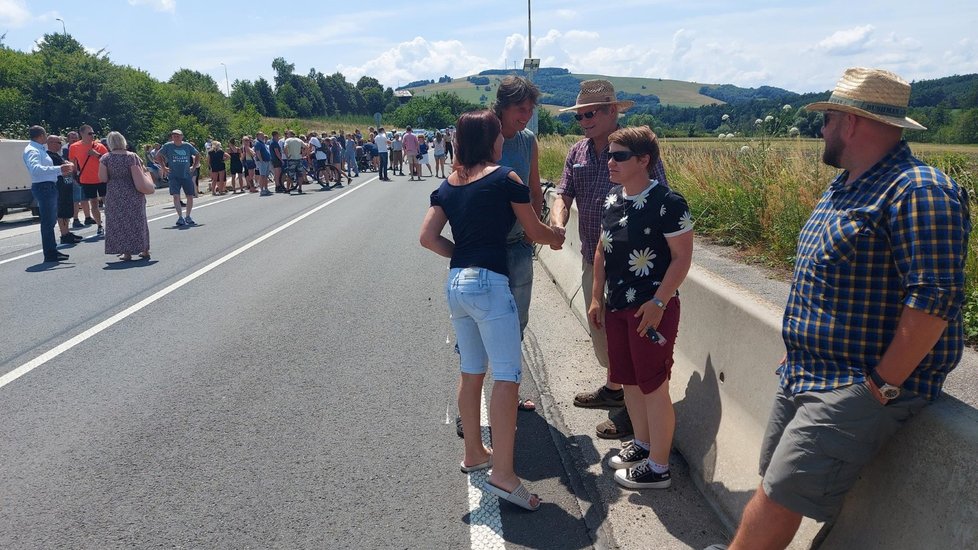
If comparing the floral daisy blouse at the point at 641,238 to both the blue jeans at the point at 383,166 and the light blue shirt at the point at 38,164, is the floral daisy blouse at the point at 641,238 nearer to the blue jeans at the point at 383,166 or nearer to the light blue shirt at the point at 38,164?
the light blue shirt at the point at 38,164

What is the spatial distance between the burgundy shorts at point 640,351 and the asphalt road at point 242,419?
27.7 inches

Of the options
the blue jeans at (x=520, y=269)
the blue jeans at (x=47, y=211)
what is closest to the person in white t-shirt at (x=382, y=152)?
the blue jeans at (x=47, y=211)

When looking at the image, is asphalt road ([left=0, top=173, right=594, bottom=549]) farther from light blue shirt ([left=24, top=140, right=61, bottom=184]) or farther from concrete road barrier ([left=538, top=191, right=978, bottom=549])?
light blue shirt ([left=24, top=140, right=61, bottom=184])

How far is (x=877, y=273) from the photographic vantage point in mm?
2438

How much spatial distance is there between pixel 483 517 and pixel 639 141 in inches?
80.4

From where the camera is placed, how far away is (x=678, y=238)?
3738 millimetres

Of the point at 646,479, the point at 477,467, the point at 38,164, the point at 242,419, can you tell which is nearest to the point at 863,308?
the point at 646,479

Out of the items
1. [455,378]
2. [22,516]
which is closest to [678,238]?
[455,378]

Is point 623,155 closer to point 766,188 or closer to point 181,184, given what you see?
point 766,188

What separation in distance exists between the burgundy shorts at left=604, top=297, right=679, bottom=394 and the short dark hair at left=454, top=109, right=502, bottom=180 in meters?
1.09

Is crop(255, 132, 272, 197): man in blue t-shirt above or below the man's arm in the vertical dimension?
above

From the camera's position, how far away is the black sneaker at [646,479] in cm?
392

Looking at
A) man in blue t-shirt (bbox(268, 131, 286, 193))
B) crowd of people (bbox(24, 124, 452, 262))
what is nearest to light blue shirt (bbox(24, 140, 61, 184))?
crowd of people (bbox(24, 124, 452, 262))

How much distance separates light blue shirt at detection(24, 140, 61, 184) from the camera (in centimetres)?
1123
